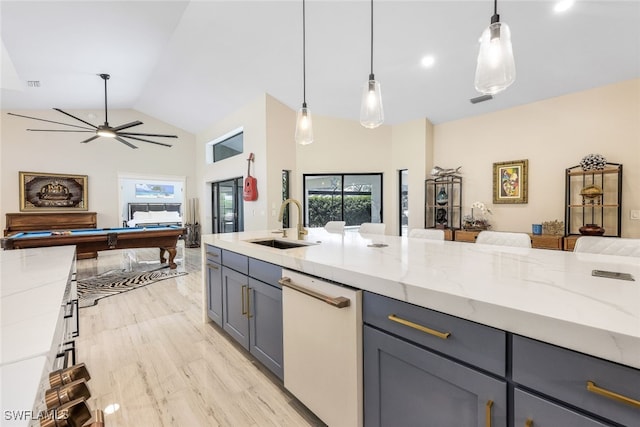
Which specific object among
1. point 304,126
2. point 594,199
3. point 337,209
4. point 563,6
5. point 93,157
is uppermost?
point 563,6

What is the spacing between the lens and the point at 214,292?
8.38 ft

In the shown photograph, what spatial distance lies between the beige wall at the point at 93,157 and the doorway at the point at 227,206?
1.14 meters

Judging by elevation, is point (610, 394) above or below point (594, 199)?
below

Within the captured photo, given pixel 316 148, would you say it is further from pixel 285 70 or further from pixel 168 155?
pixel 168 155

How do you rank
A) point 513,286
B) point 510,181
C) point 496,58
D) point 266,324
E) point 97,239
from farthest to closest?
point 510,181 → point 97,239 → point 266,324 → point 496,58 → point 513,286

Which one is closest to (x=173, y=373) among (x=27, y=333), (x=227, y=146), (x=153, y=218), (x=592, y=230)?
(x=27, y=333)

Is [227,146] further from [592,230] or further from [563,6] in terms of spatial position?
[592,230]

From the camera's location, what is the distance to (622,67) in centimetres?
334

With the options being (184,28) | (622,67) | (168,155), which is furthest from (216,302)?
(168,155)

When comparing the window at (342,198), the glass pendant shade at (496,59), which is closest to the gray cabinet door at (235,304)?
the glass pendant shade at (496,59)

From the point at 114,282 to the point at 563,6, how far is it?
6.45 metres

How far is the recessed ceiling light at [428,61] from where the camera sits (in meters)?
3.57

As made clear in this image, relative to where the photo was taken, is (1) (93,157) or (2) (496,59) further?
(1) (93,157)

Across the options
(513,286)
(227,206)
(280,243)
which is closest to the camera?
(513,286)
